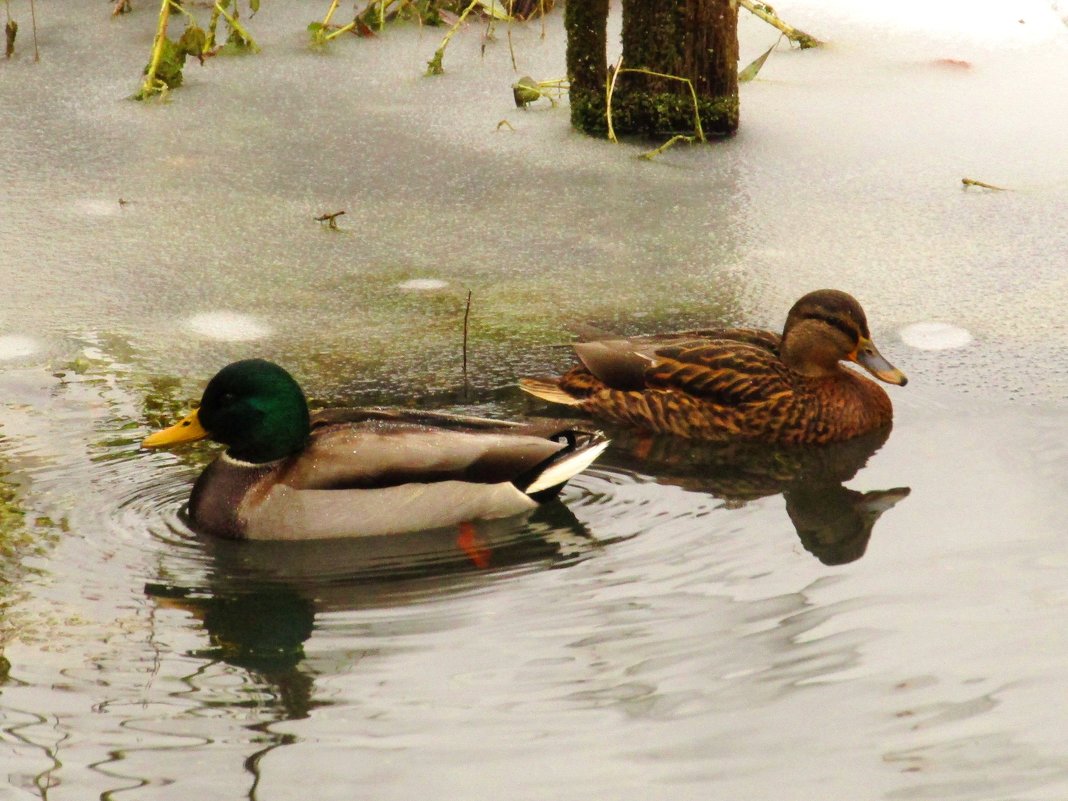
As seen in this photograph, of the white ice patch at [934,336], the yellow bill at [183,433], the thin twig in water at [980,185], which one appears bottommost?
the yellow bill at [183,433]

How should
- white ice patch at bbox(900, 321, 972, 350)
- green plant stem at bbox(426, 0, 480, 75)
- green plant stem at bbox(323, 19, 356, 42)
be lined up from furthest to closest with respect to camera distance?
green plant stem at bbox(323, 19, 356, 42) < green plant stem at bbox(426, 0, 480, 75) < white ice patch at bbox(900, 321, 972, 350)

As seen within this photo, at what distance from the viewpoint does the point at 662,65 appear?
23.6 ft

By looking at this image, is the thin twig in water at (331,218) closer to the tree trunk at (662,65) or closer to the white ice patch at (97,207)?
the white ice patch at (97,207)

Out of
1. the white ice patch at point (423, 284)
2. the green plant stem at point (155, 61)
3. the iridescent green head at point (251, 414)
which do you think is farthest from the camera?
the green plant stem at point (155, 61)

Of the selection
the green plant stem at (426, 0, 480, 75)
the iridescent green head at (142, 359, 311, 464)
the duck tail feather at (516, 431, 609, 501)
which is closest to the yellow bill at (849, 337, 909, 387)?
the duck tail feather at (516, 431, 609, 501)

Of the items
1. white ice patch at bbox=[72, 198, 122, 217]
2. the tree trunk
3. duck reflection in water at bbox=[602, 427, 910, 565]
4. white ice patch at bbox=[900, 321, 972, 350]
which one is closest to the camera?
duck reflection in water at bbox=[602, 427, 910, 565]

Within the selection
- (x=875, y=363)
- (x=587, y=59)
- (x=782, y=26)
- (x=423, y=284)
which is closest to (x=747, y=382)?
(x=875, y=363)

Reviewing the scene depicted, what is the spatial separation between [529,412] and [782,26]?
407 centimetres

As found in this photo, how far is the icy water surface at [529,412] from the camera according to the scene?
9.91 feet

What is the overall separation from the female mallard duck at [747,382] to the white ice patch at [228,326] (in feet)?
3.37

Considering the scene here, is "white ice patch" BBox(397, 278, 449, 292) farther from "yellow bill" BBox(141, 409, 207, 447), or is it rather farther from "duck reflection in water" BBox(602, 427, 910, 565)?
"yellow bill" BBox(141, 409, 207, 447)

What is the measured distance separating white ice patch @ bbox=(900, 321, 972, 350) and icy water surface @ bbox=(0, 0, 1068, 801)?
14mm

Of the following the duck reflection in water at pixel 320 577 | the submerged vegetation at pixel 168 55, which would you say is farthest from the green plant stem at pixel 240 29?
the duck reflection in water at pixel 320 577

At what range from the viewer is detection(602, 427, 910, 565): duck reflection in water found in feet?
13.5
